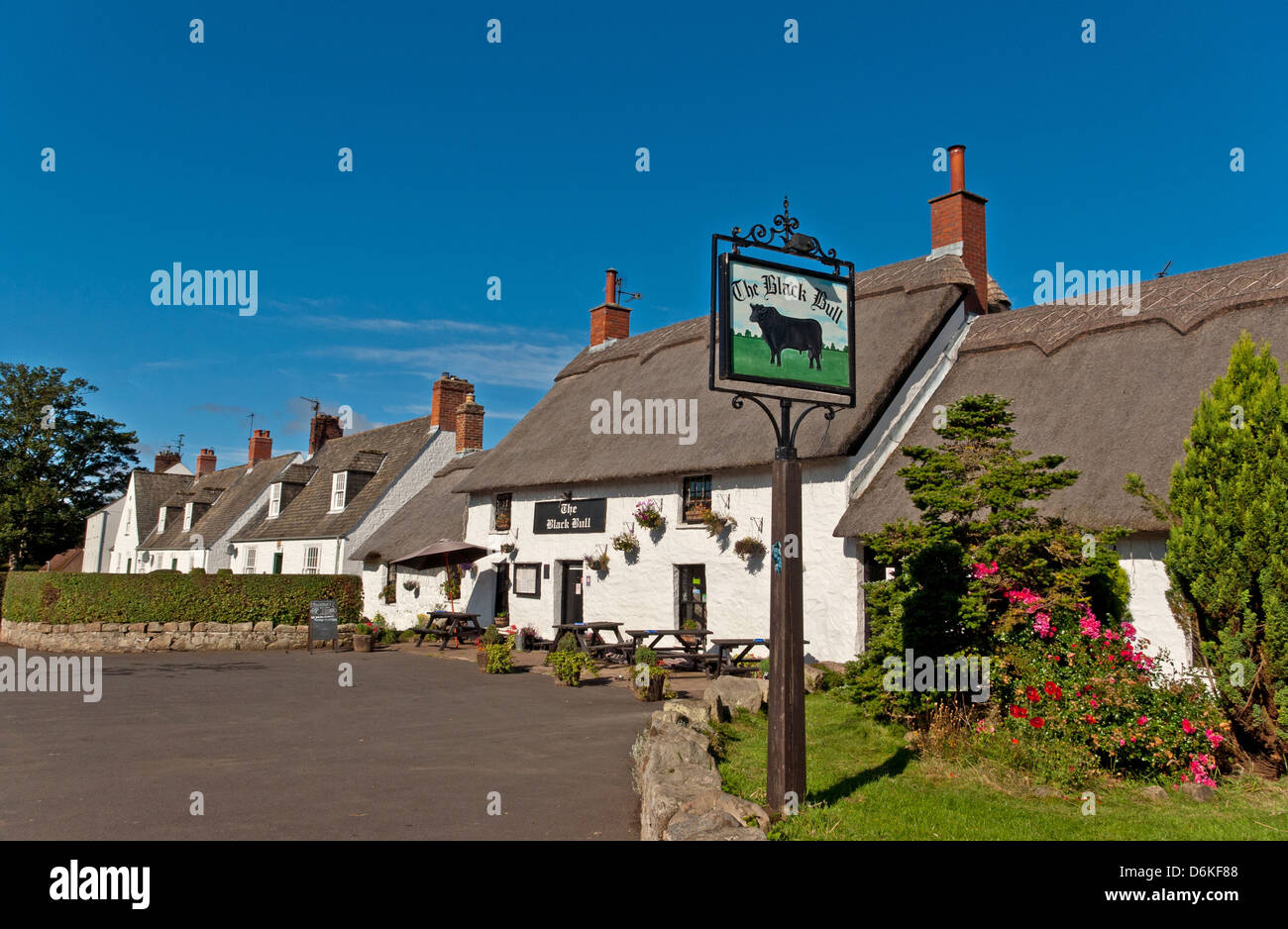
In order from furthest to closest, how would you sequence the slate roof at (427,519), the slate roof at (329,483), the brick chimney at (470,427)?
the brick chimney at (470,427) → the slate roof at (329,483) → the slate roof at (427,519)

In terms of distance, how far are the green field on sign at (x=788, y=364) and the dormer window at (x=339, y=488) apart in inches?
1036

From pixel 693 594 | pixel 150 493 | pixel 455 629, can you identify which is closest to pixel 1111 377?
pixel 693 594

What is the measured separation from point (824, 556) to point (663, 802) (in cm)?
1066

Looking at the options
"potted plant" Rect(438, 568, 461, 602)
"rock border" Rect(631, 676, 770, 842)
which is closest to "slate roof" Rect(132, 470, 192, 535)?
"potted plant" Rect(438, 568, 461, 602)

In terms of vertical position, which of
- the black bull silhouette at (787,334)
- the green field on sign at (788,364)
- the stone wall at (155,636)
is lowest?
the stone wall at (155,636)

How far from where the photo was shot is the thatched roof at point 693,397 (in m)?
17.0

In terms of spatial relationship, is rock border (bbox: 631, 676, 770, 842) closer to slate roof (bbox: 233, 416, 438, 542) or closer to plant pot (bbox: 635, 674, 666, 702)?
plant pot (bbox: 635, 674, 666, 702)

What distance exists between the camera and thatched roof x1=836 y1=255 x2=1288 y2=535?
1300 centimetres

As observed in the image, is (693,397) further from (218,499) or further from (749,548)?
(218,499)

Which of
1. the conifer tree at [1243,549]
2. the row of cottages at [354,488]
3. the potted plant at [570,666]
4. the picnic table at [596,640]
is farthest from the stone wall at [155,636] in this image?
the conifer tree at [1243,549]

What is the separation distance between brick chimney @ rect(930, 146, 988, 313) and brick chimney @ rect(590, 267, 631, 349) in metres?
11.2

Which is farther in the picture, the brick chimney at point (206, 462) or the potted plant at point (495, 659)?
the brick chimney at point (206, 462)

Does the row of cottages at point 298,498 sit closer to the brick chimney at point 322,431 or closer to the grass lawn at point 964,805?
the brick chimney at point 322,431

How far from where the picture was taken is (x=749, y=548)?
56.6ft
